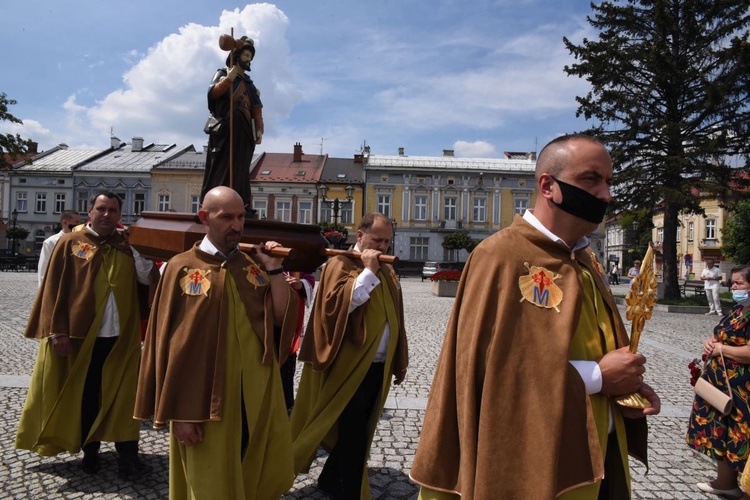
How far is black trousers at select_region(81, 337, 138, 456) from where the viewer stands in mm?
4250

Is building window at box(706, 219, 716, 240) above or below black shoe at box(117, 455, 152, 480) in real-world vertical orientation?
above

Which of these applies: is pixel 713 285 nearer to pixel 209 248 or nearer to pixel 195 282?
pixel 209 248

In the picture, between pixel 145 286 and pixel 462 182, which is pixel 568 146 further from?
pixel 462 182

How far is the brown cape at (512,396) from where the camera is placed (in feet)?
5.97

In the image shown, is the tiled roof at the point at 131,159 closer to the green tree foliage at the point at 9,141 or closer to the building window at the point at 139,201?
the building window at the point at 139,201

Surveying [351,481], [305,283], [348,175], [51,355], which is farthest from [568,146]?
[348,175]

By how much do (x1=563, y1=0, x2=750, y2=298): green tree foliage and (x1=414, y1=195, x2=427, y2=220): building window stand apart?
2774cm

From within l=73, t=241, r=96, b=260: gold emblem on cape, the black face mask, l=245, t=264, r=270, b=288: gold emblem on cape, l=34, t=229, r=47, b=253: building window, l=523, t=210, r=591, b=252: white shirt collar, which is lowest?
l=245, t=264, r=270, b=288: gold emblem on cape

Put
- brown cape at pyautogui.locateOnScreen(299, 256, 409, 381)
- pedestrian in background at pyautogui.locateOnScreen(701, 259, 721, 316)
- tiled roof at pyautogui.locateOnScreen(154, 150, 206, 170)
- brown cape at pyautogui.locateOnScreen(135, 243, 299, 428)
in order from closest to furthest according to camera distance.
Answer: brown cape at pyautogui.locateOnScreen(135, 243, 299, 428) → brown cape at pyautogui.locateOnScreen(299, 256, 409, 381) → pedestrian in background at pyautogui.locateOnScreen(701, 259, 721, 316) → tiled roof at pyautogui.locateOnScreen(154, 150, 206, 170)

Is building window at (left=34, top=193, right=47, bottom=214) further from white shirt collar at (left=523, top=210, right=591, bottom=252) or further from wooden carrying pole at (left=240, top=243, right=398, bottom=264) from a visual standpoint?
white shirt collar at (left=523, top=210, right=591, bottom=252)

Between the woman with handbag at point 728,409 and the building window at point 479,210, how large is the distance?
45481 mm

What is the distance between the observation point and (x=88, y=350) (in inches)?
169

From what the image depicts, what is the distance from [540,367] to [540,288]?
0.88 ft

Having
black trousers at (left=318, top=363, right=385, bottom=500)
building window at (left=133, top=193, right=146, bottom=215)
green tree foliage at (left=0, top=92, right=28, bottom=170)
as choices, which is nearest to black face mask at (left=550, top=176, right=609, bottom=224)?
black trousers at (left=318, top=363, right=385, bottom=500)
